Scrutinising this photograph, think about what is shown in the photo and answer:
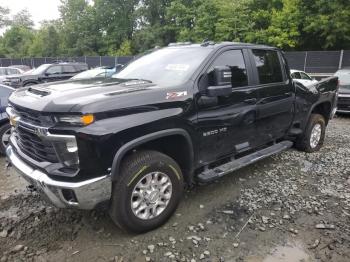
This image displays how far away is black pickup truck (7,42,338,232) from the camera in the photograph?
2.86 metres

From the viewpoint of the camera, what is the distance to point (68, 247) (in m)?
3.24

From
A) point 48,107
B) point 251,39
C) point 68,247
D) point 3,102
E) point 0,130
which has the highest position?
point 251,39

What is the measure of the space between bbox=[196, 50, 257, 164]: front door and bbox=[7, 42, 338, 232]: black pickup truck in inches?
0.5

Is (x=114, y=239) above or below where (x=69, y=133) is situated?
below

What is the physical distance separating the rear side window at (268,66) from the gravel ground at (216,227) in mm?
1503

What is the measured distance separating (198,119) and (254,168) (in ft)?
6.99

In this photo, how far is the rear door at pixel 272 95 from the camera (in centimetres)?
455

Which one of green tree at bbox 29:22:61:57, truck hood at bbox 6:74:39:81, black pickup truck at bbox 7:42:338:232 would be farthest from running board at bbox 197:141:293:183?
green tree at bbox 29:22:61:57

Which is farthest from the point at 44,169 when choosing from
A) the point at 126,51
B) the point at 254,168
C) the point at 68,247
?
the point at 126,51

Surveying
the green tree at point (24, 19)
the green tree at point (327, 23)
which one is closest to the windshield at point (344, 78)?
the green tree at point (327, 23)

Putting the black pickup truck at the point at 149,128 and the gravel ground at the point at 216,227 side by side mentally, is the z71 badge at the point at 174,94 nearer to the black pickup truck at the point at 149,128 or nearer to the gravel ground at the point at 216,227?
the black pickup truck at the point at 149,128

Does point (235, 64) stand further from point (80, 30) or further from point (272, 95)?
point (80, 30)

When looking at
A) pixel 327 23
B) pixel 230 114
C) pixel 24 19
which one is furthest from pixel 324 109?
pixel 24 19

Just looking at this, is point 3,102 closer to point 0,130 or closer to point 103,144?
point 0,130
